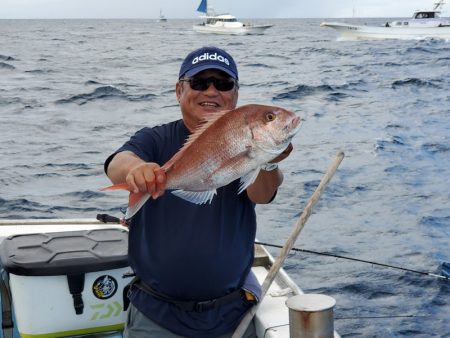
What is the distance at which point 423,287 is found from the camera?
23.5ft

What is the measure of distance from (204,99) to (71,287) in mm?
1634

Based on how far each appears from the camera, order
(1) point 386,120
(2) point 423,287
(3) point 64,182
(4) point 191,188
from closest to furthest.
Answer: (4) point 191,188, (2) point 423,287, (3) point 64,182, (1) point 386,120

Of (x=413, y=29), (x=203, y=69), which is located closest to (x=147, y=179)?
(x=203, y=69)

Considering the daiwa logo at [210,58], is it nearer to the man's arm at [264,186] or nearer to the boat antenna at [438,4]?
the man's arm at [264,186]

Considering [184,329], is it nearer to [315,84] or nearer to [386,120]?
[386,120]

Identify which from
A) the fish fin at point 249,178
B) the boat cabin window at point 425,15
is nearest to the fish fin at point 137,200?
the fish fin at point 249,178

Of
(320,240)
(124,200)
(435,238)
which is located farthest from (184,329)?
(124,200)

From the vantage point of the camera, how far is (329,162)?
13023mm

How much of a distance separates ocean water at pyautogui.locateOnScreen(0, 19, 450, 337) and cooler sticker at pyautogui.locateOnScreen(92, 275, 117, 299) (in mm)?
2668

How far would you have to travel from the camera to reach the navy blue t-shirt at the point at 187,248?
304cm

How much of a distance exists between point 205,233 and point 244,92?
20682mm

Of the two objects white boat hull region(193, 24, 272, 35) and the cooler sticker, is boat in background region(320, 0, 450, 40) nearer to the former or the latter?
white boat hull region(193, 24, 272, 35)

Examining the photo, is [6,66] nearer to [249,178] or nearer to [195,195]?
[195,195]

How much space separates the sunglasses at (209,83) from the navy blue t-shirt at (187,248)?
9.8 inches
